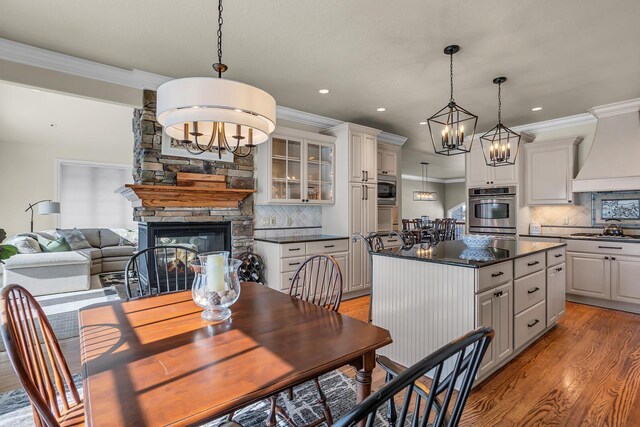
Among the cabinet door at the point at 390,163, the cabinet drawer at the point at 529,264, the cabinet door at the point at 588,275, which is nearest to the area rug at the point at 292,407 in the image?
the cabinet drawer at the point at 529,264

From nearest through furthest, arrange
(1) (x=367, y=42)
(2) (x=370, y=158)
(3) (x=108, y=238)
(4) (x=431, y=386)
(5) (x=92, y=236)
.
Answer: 1. (4) (x=431, y=386)
2. (1) (x=367, y=42)
3. (2) (x=370, y=158)
4. (5) (x=92, y=236)
5. (3) (x=108, y=238)

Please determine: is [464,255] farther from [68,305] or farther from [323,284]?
[68,305]

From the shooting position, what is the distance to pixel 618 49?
2.75 metres

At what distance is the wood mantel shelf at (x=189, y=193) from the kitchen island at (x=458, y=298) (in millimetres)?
1956

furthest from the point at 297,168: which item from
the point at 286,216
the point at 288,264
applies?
the point at 288,264

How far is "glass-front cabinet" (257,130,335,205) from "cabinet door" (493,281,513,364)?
2631mm

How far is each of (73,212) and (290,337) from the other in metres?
7.71

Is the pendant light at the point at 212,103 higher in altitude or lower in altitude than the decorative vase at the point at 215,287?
higher

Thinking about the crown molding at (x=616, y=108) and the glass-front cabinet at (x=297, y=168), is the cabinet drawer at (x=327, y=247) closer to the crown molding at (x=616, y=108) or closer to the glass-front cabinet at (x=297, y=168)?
the glass-front cabinet at (x=297, y=168)

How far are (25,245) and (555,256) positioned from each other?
269 inches

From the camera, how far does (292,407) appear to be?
2.01 m

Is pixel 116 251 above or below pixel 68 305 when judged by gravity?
above

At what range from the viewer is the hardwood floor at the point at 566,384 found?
1.94 meters

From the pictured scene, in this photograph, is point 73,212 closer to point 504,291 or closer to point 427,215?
point 504,291
